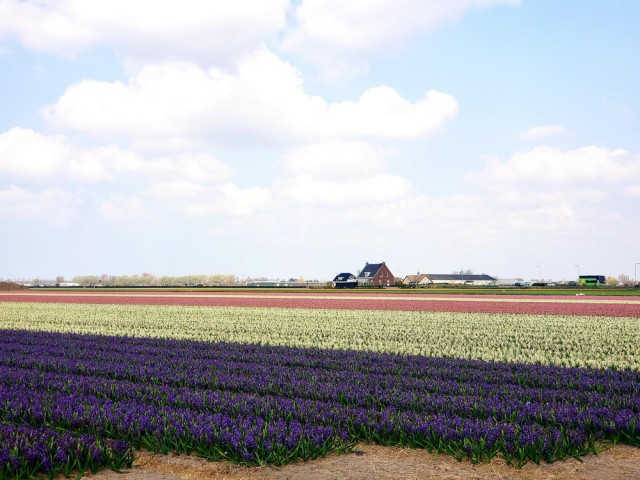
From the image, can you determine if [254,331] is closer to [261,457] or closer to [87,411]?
[87,411]

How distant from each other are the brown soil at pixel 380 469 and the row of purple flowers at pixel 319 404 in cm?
17

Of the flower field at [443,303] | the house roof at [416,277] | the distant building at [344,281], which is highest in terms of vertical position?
the house roof at [416,277]

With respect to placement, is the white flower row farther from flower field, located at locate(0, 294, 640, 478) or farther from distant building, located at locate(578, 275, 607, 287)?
distant building, located at locate(578, 275, 607, 287)

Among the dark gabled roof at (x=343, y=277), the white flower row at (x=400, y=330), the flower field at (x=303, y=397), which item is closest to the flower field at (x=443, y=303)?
the white flower row at (x=400, y=330)

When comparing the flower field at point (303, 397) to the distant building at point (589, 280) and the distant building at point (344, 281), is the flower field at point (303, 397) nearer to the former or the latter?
the distant building at point (344, 281)

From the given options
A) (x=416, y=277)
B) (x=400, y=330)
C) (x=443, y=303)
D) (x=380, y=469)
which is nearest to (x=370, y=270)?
(x=416, y=277)

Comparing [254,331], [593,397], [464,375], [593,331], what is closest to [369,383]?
[464,375]

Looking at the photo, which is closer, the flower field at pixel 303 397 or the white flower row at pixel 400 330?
the flower field at pixel 303 397

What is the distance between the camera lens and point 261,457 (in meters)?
8.66

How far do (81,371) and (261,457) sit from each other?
8279mm

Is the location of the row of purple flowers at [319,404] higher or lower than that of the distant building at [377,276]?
lower

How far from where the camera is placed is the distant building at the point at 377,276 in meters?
150

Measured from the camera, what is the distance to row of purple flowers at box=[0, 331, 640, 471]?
29.8ft

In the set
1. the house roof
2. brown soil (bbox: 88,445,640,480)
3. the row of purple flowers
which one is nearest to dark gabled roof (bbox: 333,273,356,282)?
the house roof
